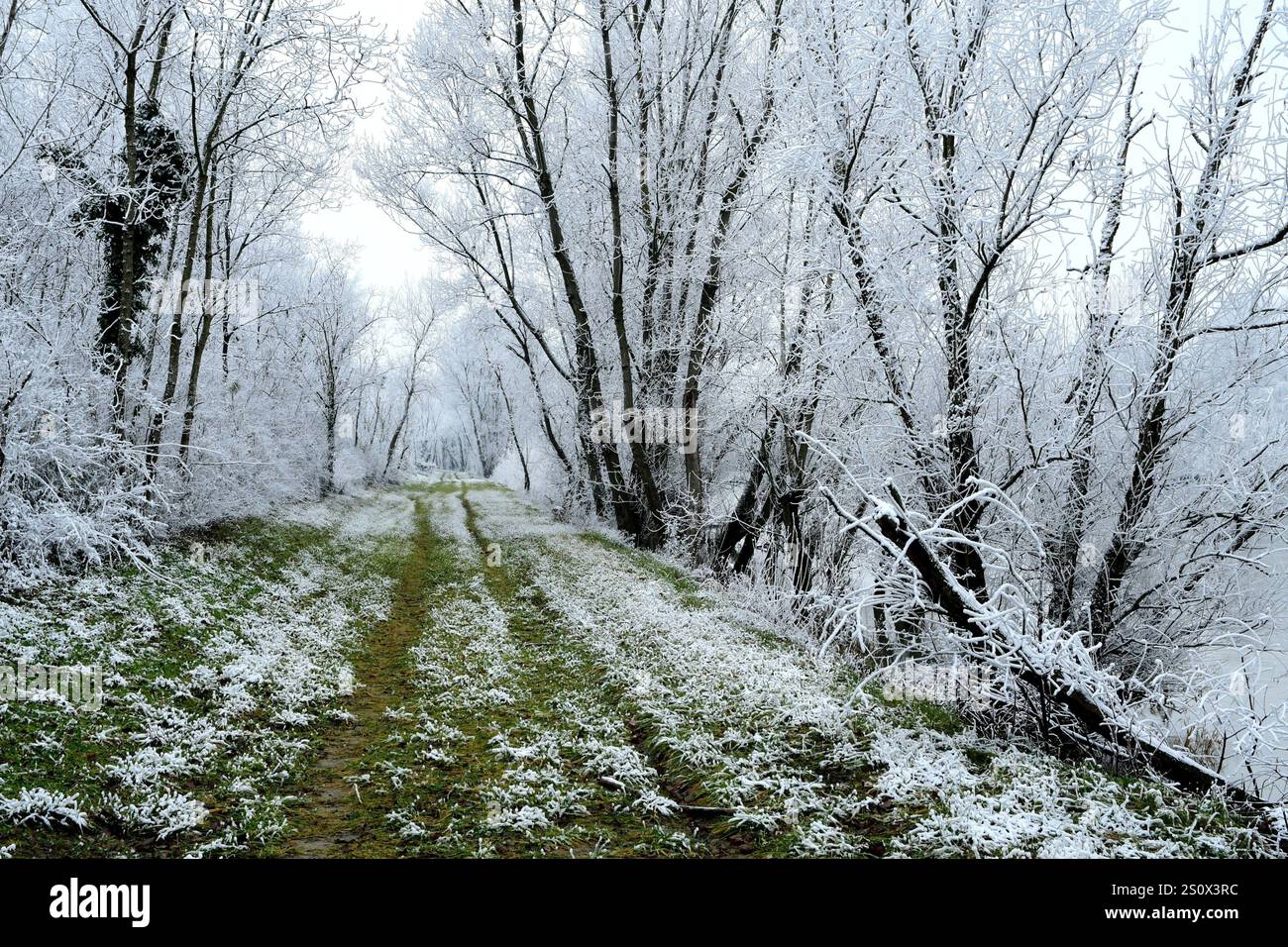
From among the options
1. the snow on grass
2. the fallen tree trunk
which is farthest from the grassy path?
the fallen tree trunk

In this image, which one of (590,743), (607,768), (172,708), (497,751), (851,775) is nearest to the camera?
(851,775)

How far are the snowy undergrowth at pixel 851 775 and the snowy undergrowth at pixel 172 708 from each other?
118 inches

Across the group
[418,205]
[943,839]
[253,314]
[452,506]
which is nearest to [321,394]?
[452,506]

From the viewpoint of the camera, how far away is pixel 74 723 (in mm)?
5305

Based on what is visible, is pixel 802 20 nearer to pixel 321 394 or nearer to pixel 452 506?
pixel 452 506

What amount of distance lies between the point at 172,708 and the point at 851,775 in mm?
5533

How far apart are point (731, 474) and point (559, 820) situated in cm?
1600

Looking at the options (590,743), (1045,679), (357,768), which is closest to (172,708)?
(357,768)

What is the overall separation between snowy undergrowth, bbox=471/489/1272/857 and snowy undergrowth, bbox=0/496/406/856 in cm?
301

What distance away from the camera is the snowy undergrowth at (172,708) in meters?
4.25

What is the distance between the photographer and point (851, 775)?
16.4 feet

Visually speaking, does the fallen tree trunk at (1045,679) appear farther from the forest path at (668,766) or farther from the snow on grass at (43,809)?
the snow on grass at (43,809)

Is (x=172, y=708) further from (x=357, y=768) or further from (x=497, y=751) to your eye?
(x=497, y=751)

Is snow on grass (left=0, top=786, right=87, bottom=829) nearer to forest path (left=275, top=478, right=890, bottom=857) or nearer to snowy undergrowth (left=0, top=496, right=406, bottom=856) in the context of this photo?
snowy undergrowth (left=0, top=496, right=406, bottom=856)
